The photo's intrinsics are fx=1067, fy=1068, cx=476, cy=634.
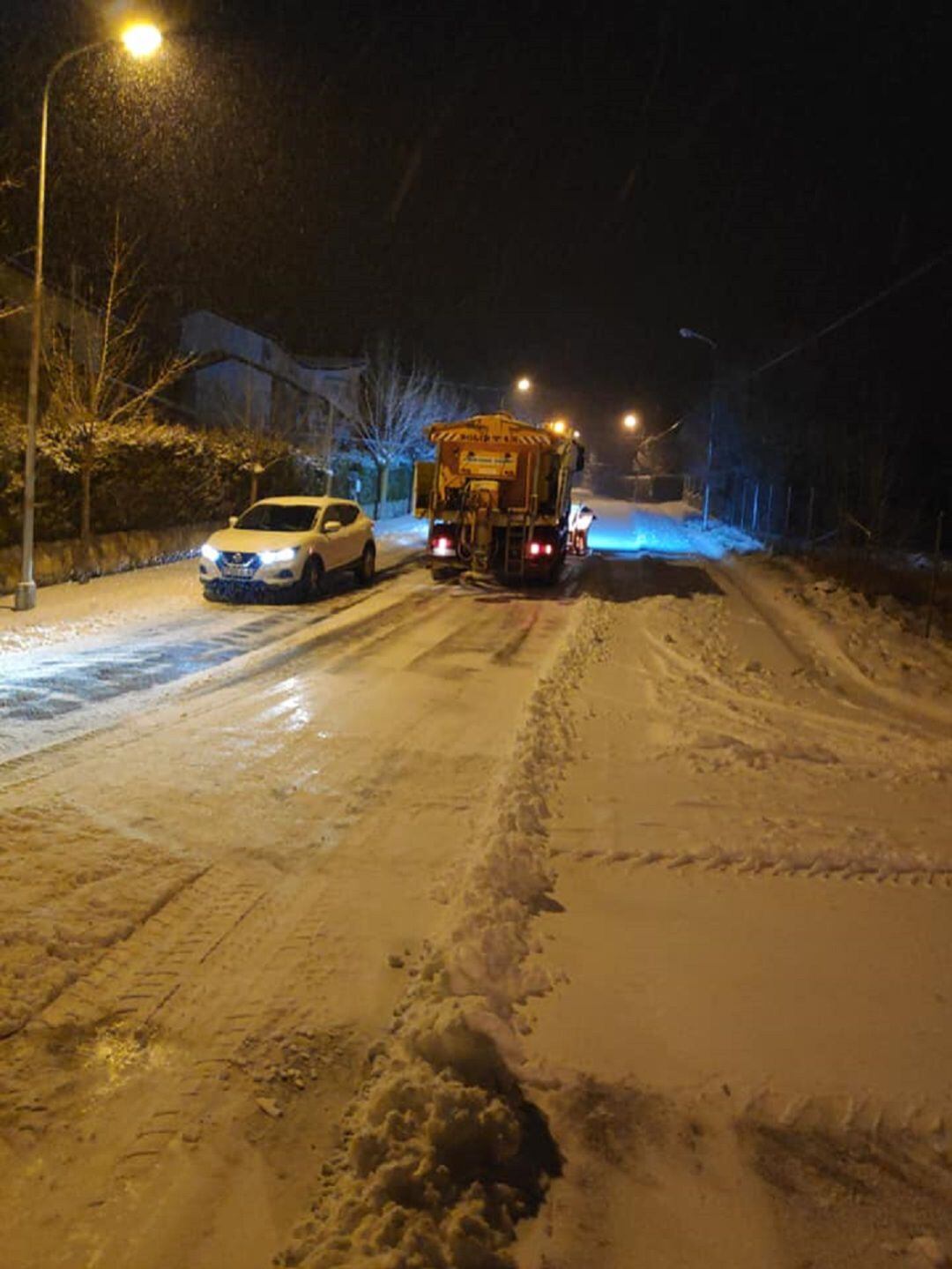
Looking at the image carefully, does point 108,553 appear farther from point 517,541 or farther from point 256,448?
point 517,541

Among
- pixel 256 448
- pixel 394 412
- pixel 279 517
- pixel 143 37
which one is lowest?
pixel 279 517

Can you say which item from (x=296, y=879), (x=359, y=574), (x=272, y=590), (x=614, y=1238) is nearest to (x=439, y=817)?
(x=296, y=879)

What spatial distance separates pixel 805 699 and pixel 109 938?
8139 mm

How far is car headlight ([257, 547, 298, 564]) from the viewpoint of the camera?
1738 centimetres

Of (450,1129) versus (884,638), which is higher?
(884,638)

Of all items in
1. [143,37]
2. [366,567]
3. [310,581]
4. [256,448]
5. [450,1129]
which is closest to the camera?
[450,1129]

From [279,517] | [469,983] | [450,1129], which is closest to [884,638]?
[279,517]

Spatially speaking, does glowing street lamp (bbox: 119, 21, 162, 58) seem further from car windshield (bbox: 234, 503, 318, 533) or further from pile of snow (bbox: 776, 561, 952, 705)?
pile of snow (bbox: 776, 561, 952, 705)

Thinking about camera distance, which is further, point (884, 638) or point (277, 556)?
point (277, 556)

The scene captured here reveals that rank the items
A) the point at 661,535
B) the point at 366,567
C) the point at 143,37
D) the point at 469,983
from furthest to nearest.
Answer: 1. the point at 661,535
2. the point at 366,567
3. the point at 143,37
4. the point at 469,983

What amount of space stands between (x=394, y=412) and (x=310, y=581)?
86.6 ft

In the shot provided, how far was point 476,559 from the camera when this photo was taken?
72.0 ft

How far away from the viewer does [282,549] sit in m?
17.5

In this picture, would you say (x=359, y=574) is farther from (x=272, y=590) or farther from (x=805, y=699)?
(x=805, y=699)
